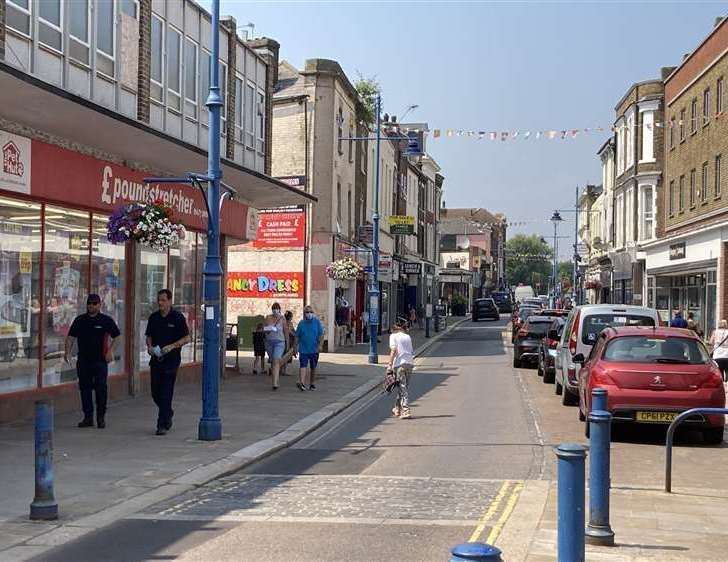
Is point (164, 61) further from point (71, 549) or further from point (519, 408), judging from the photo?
point (71, 549)

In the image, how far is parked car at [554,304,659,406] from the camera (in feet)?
55.6

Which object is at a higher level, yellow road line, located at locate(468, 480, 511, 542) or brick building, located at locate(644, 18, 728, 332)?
brick building, located at locate(644, 18, 728, 332)

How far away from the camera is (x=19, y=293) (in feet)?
45.6

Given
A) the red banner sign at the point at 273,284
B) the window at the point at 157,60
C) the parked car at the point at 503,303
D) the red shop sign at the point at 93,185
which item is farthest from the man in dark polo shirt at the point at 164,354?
the parked car at the point at 503,303

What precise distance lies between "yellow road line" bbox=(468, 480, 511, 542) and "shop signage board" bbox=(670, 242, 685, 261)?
88.3 feet

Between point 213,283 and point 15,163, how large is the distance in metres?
3.42

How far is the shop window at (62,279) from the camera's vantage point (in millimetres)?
14648

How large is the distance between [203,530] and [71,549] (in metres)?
1.06

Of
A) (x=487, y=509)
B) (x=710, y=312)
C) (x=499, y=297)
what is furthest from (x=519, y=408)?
(x=499, y=297)

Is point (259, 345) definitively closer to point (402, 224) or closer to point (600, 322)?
point (600, 322)

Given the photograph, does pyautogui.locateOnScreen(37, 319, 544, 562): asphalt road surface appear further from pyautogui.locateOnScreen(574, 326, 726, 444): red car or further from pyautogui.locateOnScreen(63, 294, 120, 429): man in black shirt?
pyautogui.locateOnScreen(63, 294, 120, 429): man in black shirt

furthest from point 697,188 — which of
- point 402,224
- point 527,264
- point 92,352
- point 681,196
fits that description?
point 527,264

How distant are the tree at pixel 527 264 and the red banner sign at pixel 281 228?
395ft

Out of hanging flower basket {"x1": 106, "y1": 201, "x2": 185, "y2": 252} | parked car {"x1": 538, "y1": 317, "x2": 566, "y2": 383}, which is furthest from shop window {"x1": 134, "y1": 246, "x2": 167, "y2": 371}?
parked car {"x1": 538, "y1": 317, "x2": 566, "y2": 383}
